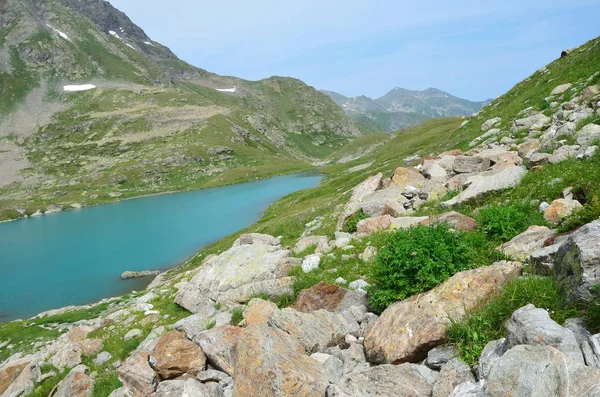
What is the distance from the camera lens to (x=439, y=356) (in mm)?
7434

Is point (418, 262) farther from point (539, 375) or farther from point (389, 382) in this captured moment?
point (539, 375)

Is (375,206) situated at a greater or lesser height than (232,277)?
greater

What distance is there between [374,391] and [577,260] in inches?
185

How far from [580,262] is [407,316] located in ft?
12.4

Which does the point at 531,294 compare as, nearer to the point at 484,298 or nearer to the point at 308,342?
the point at 484,298

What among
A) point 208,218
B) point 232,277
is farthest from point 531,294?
point 208,218

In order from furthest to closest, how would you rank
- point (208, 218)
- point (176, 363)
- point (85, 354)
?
point (208, 218)
point (85, 354)
point (176, 363)

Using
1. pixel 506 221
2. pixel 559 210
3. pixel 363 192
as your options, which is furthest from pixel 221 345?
pixel 363 192

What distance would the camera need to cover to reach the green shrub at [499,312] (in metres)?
6.90

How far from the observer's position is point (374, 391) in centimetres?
700

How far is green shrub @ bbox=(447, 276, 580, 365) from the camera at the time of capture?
22.6 feet

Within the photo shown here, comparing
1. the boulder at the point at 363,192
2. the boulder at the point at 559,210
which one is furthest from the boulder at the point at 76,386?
the boulder at the point at 559,210

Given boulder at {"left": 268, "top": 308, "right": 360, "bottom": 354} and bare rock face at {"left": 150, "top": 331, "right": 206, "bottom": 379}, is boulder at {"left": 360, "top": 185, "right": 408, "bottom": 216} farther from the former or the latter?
bare rock face at {"left": 150, "top": 331, "right": 206, "bottom": 379}

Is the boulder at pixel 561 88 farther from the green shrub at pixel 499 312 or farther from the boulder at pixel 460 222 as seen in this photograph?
the green shrub at pixel 499 312
